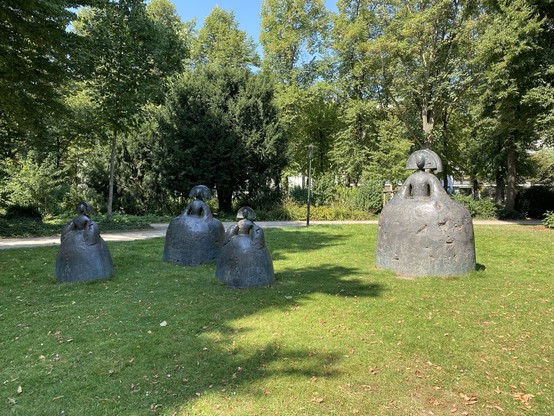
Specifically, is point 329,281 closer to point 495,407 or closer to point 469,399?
point 469,399

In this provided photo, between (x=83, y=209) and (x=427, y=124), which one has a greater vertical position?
(x=427, y=124)

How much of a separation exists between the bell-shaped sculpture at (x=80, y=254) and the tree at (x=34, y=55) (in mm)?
6745

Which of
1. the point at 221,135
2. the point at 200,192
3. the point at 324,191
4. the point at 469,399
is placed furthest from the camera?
the point at 324,191

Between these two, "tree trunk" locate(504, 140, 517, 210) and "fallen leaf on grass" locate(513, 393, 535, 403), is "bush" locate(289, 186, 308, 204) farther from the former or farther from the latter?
"fallen leaf on grass" locate(513, 393, 535, 403)

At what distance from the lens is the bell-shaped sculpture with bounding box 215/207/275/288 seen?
719 centimetres

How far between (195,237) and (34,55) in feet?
28.6

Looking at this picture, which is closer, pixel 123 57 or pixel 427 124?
pixel 123 57

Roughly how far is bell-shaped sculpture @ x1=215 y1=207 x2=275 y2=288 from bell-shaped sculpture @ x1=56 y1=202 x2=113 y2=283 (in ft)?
8.25

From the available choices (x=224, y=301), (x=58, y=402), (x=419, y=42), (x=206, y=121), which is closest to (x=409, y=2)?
(x=419, y=42)

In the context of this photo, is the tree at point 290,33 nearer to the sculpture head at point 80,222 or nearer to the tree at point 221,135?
the tree at point 221,135

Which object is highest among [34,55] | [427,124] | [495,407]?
[427,124]

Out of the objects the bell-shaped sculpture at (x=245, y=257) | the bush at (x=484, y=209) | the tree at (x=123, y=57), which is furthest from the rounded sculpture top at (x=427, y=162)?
the bush at (x=484, y=209)

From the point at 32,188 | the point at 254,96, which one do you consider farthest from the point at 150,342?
the point at 254,96

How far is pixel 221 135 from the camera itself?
2242 centimetres
